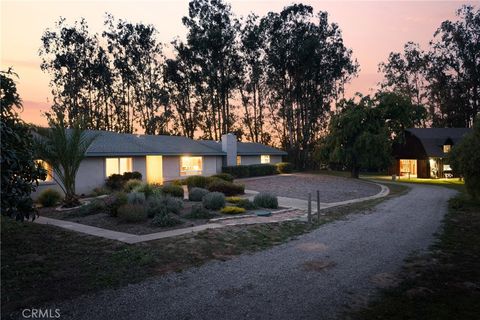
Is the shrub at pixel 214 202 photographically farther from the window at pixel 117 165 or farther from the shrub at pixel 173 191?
the window at pixel 117 165

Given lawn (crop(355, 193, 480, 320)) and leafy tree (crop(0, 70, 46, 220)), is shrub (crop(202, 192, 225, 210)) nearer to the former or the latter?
leafy tree (crop(0, 70, 46, 220))

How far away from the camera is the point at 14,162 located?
17.3 ft

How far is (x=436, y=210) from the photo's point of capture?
16.2 metres

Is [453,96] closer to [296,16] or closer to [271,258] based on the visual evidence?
[296,16]

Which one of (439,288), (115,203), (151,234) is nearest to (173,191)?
(115,203)

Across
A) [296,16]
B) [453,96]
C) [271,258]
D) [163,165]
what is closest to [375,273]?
[271,258]

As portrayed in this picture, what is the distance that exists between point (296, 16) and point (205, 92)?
17.2 metres

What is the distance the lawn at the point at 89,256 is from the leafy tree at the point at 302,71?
3881 centimetres

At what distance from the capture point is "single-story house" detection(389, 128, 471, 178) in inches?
1571

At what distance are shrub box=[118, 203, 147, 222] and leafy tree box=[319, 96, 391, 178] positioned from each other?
27454mm

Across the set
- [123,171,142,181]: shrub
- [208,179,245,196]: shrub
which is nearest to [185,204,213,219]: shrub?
[208,179,245,196]: shrub

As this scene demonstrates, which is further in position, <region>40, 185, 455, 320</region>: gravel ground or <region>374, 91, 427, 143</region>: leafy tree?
A: <region>374, 91, 427, 143</region>: leafy tree

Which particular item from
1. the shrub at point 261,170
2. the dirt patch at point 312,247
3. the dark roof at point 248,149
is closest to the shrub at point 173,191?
the dirt patch at point 312,247

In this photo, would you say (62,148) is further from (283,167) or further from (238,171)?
(283,167)
